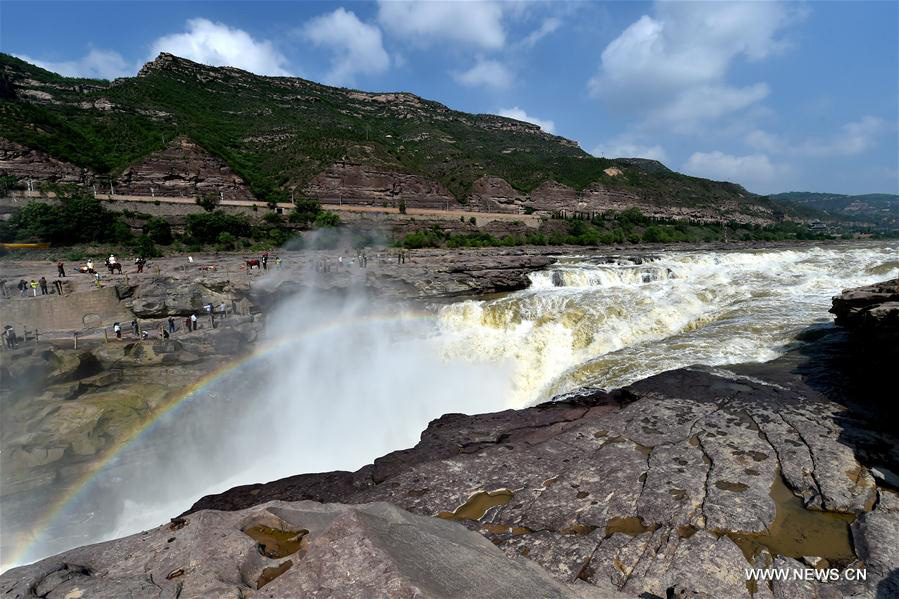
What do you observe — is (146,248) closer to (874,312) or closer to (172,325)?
(172,325)

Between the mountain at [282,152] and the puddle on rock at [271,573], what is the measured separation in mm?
51001

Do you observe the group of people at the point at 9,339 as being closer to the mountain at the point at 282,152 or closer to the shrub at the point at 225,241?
the shrub at the point at 225,241

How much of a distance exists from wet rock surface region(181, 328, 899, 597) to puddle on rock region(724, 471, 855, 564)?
2 cm

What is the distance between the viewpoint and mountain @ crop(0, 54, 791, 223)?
45.8m

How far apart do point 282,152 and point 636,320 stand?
6204 centimetres

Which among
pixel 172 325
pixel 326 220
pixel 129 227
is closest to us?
pixel 172 325

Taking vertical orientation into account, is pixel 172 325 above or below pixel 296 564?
below

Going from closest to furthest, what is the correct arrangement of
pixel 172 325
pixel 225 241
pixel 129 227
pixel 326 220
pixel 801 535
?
pixel 801 535, pixel 172 325, pixel 129 227, pixel 225 241, pixel 326 220

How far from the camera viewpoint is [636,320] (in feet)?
53.2

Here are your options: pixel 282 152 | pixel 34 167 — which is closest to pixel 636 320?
pixel 34 167

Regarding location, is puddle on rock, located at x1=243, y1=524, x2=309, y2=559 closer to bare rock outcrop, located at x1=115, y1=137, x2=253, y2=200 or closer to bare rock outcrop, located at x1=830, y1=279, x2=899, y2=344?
bare rock outcrop, located at x1=830, y1=279, x2=899, y2=344

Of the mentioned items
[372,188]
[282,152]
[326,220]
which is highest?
[282,152]

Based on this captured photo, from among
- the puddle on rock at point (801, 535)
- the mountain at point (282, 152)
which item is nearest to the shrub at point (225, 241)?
the mountain at point (282, 152)

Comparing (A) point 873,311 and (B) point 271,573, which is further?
(A) point 873,311
